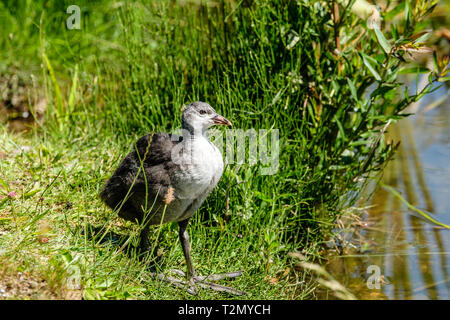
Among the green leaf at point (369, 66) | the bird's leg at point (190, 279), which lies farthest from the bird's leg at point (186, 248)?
the green leaf at point (369, 66)

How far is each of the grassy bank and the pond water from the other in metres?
0.40

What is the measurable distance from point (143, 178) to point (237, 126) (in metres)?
1.08

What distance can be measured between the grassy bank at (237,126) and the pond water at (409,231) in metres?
0.40

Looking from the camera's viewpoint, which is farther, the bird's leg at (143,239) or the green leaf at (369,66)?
the green leaf at (369,66)

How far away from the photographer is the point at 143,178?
3428mm

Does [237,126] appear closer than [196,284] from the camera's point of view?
No

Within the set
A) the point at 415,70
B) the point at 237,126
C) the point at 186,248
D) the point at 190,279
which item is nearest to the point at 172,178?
the point at 186,248

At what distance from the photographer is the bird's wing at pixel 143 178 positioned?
3340mm

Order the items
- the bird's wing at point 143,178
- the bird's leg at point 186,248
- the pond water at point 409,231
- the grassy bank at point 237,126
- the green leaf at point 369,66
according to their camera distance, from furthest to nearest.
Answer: the pond water at point 409,231 < the green leaf at point 369,66 < the bird's leg at point 186,248 < the grassy bank at point 237,126 < the bird's wing at point 143,178

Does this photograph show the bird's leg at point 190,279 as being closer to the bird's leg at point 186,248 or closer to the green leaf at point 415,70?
the bird's leg at point 186,248

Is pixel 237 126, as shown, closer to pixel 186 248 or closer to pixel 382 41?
pixel 186 248

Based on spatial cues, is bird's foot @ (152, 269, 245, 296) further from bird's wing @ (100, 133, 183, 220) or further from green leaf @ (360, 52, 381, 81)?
green leaf @ (360, 52, 381, 81)
